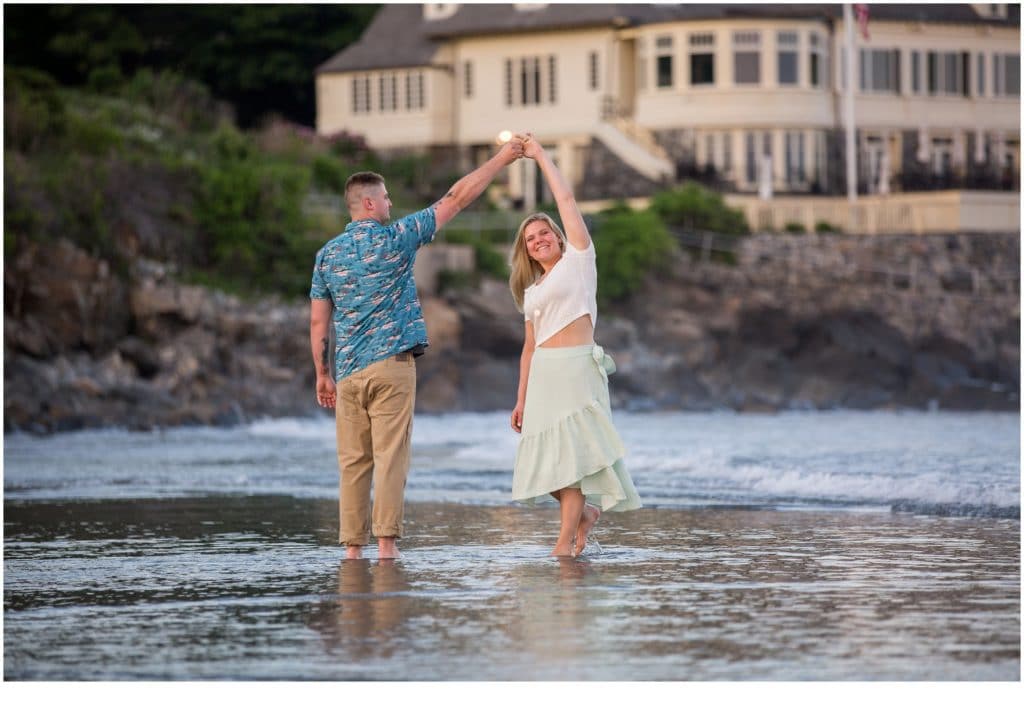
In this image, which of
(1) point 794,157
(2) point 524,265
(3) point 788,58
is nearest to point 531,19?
(3) point 788,58

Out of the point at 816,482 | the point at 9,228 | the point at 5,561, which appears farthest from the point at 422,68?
the point at 5,561

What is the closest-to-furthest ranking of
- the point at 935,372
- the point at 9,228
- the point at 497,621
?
1. the point at 497,621
2. the point at 9,228
3. the point at 935,372

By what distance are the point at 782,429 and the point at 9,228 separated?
47.5 feet

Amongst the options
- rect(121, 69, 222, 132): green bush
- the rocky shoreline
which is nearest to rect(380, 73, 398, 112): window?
rect(121, 69, 222, 132): green bush

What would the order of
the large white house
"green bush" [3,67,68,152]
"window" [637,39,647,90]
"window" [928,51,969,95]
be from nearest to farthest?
"green bush" [3,67,68,152], the large white house, "window" [637,39,647,90], "window" [928,51,969,95]

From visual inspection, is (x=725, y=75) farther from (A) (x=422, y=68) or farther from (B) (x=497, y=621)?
(B) (x=497, y=621)

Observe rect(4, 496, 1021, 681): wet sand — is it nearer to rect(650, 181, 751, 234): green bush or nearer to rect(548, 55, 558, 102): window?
rect(650, 181, 751, 234): green bush

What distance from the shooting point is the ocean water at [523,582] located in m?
6.05

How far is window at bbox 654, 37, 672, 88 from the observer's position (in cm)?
4741

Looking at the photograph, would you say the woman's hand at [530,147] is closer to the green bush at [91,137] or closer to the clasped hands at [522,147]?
the clasped hands at [522,147]

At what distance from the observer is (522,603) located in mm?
7246

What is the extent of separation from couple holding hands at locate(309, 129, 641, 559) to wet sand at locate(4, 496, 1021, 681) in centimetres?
35

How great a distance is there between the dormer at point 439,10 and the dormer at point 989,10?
14.0m

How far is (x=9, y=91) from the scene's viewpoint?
1489 inches
